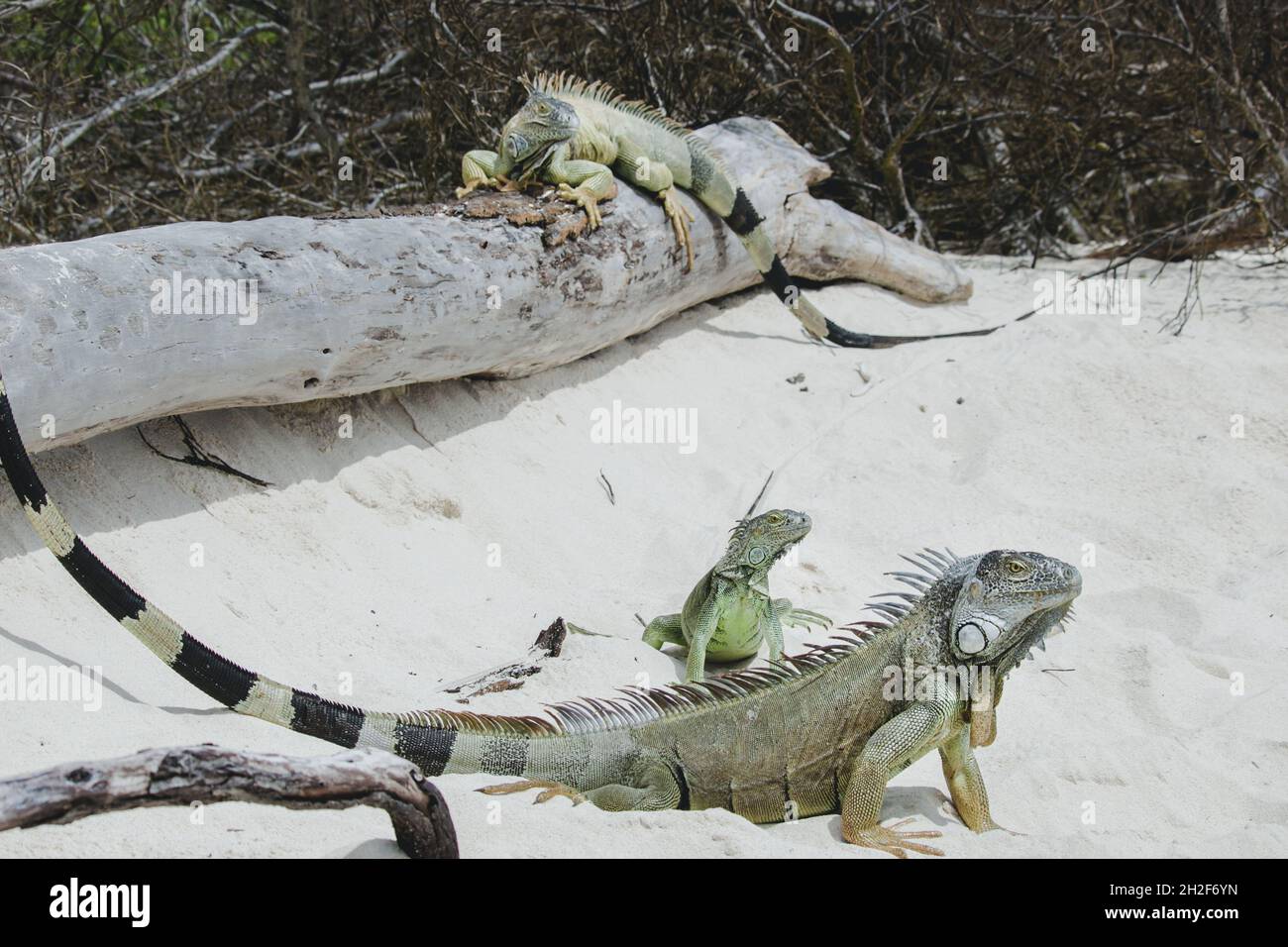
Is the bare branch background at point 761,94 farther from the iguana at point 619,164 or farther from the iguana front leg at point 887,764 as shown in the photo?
the iguana front leg at point 887,764

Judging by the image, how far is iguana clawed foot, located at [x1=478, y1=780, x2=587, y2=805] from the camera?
11.6ft

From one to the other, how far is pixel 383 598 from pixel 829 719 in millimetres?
1984

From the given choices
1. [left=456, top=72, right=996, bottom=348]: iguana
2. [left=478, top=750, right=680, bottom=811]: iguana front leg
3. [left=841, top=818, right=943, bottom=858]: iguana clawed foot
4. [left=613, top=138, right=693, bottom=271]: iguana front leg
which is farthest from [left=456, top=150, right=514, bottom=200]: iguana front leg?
[left=841, top=818, right=943, bottom=858]: iguana clawed foot

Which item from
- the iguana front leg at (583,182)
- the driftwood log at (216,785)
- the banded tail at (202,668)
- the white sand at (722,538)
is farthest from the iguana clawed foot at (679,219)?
the driftwood log at (216,785)

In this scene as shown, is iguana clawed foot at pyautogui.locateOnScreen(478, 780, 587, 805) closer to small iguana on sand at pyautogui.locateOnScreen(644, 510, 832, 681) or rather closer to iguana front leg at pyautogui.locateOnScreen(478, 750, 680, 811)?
iguana front leg at pyautogui.locateOnScreen(478, 750, 680, 811)

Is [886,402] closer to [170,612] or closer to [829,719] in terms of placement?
[829,719]

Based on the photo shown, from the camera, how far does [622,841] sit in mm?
3277

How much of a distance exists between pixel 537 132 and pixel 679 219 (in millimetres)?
952

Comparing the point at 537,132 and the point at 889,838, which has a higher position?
the point at 537,132

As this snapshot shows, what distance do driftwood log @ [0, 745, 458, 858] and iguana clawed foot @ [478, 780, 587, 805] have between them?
0.74 m

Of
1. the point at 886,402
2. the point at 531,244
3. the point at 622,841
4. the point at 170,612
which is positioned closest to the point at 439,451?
the point at 531,244

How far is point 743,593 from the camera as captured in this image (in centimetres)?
477

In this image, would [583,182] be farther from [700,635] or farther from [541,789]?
[541,789]

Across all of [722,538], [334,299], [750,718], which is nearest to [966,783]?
[750,718]
